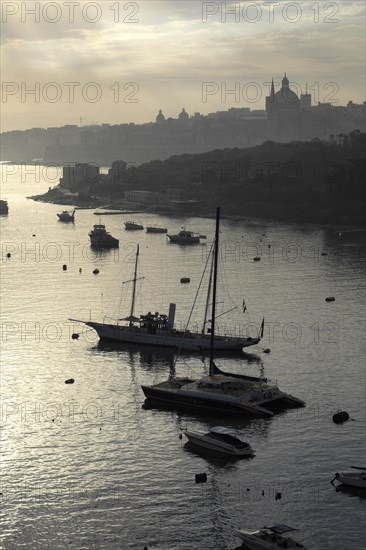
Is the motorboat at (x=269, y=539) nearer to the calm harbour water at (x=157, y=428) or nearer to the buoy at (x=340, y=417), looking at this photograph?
the calm harbour water at (x=157, y=428)

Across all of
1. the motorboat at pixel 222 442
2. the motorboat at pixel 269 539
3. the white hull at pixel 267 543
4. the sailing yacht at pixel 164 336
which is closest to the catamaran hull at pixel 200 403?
the motorboat at pixel 222 442

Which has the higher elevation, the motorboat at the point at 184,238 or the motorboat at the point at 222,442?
the motorboat at the point at 184,238

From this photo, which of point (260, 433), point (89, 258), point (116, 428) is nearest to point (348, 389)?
point (260, 433)

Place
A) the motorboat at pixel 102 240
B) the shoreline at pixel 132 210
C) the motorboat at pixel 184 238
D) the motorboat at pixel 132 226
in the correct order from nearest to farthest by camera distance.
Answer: the motorboat at pixel 102 240 < the motorboat at pixel 184 238 < the motorboat at pixel 132 226 < the shoreline at pixel 132 210

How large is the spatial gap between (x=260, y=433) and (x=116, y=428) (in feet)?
19.0

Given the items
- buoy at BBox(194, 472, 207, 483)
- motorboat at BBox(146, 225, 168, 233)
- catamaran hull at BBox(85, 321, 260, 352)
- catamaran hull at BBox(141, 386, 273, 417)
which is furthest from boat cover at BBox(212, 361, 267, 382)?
motorboat at BBox(146, 225, 168, 233)

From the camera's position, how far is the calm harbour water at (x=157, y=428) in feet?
105

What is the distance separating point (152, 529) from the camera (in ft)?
103

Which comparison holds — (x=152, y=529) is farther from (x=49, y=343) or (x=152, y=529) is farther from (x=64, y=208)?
(x=64, y=208)

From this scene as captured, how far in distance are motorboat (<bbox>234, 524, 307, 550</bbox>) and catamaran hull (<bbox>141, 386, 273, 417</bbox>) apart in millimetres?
12005

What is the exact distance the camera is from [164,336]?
2128 inches

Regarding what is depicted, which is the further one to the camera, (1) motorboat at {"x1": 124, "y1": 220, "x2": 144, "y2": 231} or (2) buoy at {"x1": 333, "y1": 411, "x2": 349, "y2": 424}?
(1) motorboat at {"x1": 124, "y1": 220, "x2": 144, "y2": 231}

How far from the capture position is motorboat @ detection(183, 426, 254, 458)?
37188 mm

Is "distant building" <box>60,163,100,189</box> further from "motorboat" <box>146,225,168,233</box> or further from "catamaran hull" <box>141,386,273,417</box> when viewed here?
"catamaran hull" <box>141,386,273,417</box>
